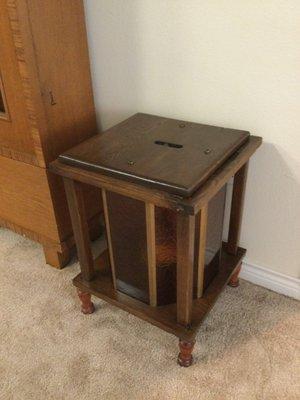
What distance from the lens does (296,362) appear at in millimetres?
979

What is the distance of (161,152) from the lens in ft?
2.88

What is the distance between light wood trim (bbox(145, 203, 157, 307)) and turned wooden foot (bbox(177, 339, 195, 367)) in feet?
0.41

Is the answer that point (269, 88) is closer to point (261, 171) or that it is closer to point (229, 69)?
point (229, 69)

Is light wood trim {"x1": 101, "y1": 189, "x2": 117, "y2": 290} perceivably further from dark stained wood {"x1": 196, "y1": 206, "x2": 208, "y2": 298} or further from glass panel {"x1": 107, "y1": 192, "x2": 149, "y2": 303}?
dark stained wood {"x1": 196, "y1": 206, "x2": 208, "y2": 298}

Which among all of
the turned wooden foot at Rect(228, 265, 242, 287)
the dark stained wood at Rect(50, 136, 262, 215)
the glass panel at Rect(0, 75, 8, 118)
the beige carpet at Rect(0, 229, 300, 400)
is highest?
the glass panel at Rect(0, 75, 8, 118)

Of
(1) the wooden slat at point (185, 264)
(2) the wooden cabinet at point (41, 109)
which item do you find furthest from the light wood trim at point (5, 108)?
(1) the wooden slat at point (185, 264)

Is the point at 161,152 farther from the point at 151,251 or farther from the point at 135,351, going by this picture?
the point at 135,351

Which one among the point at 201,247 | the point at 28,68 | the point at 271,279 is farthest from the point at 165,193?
the point at 271,279

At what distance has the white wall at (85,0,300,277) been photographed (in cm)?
90

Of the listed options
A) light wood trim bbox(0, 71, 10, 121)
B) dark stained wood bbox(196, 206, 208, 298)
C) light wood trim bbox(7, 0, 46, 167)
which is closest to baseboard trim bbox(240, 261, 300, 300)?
dark stained wood bbox(196, 206, 208, 298)

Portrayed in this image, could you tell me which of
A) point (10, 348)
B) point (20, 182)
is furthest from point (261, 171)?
point (10, 348)

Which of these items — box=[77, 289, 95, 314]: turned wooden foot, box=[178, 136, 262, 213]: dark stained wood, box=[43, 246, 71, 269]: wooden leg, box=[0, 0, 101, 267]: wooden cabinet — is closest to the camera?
box=[178, 136, 262, 213]: dark stained wood

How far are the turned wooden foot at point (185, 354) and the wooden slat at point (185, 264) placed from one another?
49 millimetres

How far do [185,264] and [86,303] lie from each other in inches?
16.9
